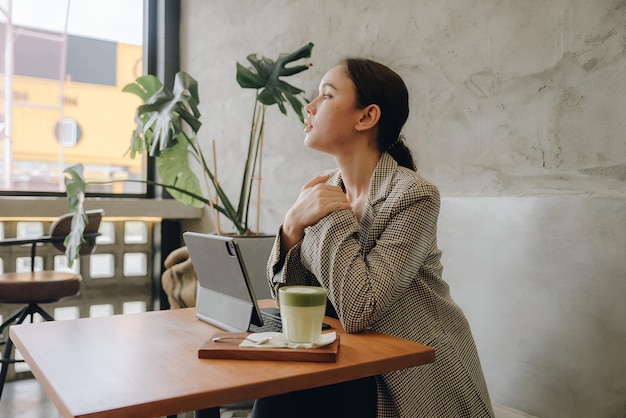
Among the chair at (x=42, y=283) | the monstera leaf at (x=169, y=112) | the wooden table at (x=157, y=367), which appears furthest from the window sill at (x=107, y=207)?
the wooden table at (x=157, y=367)

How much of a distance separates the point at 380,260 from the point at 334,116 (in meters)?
0.41

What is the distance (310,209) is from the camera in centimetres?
121

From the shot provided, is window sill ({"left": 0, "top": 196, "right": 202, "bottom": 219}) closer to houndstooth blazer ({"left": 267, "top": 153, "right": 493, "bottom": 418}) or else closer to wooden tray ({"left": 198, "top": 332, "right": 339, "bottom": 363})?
houndstooth blazer ({"left": 267, "top": 153, "right": 493, "bottom": 418})

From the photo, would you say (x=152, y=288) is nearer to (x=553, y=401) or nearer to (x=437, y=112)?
(x=437, y=112)

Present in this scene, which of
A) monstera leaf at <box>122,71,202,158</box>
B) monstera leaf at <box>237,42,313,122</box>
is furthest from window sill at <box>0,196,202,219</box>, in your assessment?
monstera leaf at <box>237,42,313,122</box>

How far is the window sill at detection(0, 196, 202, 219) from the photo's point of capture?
307 cm

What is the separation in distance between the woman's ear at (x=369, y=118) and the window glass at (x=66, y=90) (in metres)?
2.59

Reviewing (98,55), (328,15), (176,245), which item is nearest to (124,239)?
(176,245)

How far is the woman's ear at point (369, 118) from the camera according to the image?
1404 mm

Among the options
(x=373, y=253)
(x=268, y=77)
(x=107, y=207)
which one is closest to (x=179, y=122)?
(x=268, y=77)

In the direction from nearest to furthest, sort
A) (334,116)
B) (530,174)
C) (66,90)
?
(334,116) → (530,174) → (66,90)

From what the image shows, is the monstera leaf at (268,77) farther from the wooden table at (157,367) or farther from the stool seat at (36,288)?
the wooden table at (157,367)

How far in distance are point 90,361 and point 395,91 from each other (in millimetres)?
930

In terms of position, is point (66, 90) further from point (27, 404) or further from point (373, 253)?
point (373, 253)
